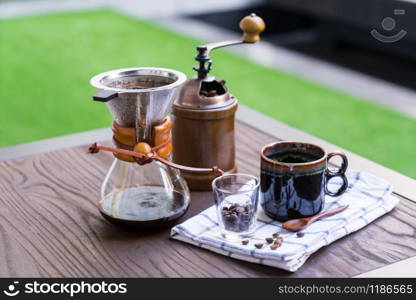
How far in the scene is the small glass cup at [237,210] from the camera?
101cm

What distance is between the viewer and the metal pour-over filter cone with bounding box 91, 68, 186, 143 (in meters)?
1.00

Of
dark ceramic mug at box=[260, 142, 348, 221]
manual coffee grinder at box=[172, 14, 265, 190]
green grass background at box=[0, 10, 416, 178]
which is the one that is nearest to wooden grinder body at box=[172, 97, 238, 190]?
manual coffee grinder at box=[172, 14, 265, 190]

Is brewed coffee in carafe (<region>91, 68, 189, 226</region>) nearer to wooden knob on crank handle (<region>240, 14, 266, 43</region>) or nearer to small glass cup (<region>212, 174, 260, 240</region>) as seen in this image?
small glass cup (<region>212, 174, 260, 240</region>)

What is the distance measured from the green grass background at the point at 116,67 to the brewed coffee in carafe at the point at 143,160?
184cm

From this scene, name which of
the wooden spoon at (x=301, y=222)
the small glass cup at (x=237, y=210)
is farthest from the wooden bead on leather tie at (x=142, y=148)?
the wooden spoon at (x=301, y=222)

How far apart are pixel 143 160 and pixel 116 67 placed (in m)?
2.96

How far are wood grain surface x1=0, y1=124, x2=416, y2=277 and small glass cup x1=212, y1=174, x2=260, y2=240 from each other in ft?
0.16

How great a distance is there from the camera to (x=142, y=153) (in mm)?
1019

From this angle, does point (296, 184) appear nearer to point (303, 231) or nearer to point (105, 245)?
point (303, 231)

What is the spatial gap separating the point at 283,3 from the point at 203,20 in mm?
611

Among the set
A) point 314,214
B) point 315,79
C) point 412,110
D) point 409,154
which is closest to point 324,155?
point 314,214

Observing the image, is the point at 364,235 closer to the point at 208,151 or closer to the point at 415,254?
the point at 415,254

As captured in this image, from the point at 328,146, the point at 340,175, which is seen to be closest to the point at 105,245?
the point at 340,175

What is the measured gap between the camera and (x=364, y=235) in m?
1.04
